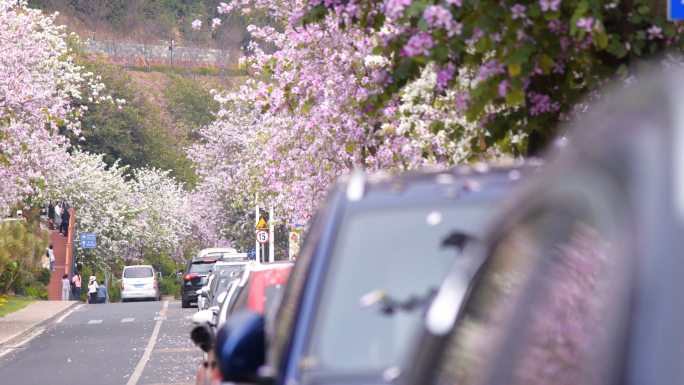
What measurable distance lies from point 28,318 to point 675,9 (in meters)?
27.0

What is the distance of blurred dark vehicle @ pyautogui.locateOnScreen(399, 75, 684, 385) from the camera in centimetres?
88

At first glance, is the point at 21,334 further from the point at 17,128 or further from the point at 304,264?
the point at 304,264

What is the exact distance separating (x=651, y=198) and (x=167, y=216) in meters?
68.9

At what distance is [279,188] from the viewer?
24094 mm

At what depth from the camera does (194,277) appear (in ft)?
119

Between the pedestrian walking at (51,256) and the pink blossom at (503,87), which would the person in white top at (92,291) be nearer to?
the pedestrian walking at (51,256)

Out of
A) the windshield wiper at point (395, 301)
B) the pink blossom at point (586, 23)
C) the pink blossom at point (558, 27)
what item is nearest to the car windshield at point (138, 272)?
the pink blossom at point (558, 27)

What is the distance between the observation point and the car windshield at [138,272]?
1788 inches

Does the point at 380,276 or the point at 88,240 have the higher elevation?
the point at 380,276

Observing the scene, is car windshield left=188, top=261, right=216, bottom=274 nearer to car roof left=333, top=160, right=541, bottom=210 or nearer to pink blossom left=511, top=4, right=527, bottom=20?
pink blossom left=511, top=4, right=527, bottom=20

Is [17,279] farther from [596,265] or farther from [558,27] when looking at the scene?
[596,265]

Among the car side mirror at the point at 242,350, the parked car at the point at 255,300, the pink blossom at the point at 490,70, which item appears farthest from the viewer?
the parked car at the point at 255,300

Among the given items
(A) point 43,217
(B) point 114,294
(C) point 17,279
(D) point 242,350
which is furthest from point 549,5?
(B) point 114,294

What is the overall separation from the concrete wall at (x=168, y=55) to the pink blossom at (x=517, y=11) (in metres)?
133
